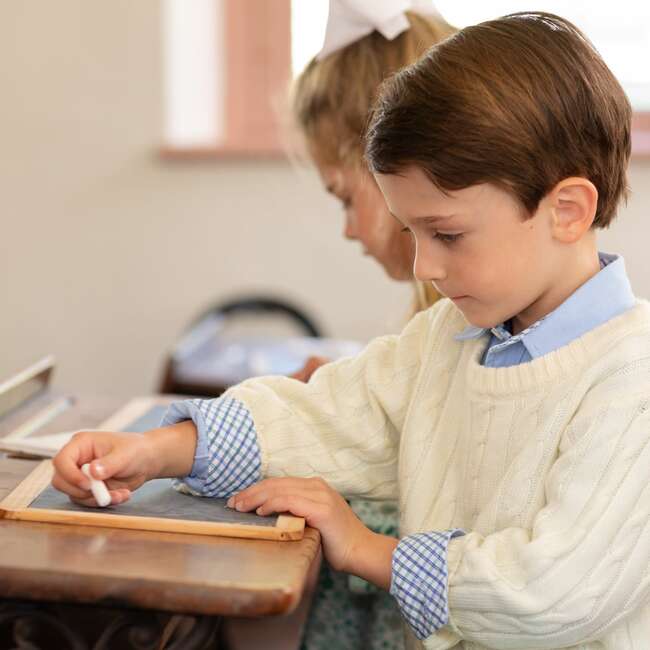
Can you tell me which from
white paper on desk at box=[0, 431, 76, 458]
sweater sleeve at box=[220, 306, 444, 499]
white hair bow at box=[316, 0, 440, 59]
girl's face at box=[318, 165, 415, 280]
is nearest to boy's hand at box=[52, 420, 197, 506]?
sweater sleeve at box=[220, 306, 444, 499]

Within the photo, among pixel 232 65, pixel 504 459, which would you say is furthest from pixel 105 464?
pixel 232 65

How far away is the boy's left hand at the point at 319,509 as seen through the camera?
3.77 ft

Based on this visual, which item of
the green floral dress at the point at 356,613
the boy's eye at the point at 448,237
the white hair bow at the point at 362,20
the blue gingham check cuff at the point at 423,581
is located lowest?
the green floral dress at the point at 356,613

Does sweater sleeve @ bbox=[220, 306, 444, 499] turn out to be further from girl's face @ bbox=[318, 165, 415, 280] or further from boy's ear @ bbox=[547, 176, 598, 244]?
girl's face @ bbox=[318, 165, 415, 280]

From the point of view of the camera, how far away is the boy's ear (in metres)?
1.12

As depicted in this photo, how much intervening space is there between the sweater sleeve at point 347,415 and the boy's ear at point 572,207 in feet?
0.86

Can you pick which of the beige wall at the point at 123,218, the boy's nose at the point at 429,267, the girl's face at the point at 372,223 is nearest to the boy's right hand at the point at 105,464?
the boy's nose at the point at 429,267

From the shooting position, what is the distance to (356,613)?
1662 millimetres

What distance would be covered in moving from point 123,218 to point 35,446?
2.17 m

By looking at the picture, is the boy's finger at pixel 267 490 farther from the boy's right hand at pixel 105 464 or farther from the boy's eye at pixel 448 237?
the boy's eye at pixel 448 237

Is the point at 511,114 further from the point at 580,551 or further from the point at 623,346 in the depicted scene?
the point at 580,551

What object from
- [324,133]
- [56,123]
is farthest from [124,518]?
[56,123]

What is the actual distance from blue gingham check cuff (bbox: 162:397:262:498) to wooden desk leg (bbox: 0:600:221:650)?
0.22 metres

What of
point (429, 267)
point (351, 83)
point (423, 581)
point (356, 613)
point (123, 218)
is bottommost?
point (356, 613)
